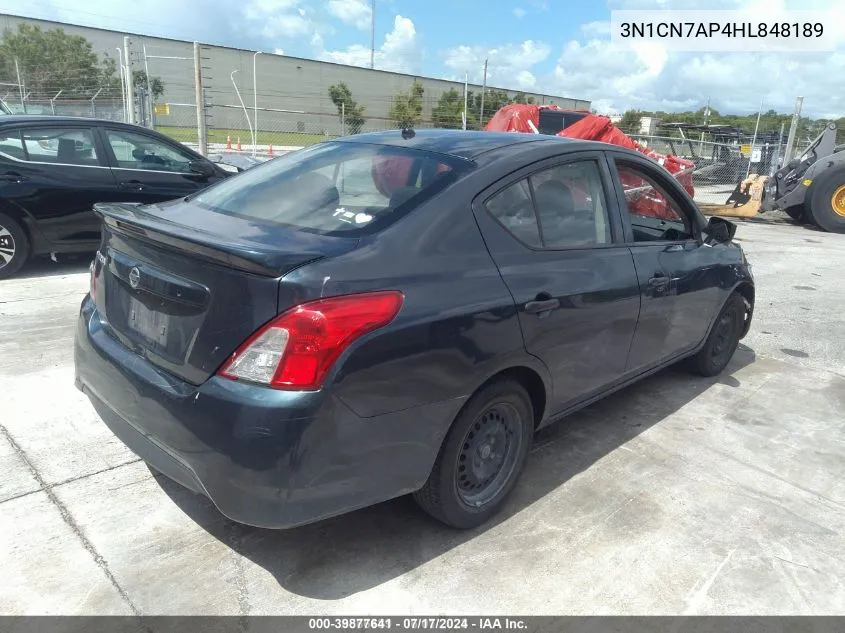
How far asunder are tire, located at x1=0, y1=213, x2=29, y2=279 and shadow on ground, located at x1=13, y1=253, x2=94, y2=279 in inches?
6.7

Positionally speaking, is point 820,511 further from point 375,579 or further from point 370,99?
point 370,99

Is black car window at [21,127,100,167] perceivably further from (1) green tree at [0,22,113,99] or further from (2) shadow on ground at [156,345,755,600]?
(1) green tree at [0,22,113,99]

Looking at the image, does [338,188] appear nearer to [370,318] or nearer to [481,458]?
[370,318]

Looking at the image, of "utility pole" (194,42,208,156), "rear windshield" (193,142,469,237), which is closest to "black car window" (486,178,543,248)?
"rear windshield" (193,142,469,237)

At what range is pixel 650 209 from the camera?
4.08m

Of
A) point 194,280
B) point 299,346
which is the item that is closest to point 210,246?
point 194,280

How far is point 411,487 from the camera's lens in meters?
2.46

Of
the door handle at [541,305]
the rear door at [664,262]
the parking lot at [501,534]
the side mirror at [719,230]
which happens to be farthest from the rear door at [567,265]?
the side mirror at [719,230]

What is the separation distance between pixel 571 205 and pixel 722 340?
2329 mm

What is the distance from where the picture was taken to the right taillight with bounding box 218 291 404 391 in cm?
208

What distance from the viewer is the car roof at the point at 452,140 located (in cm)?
301

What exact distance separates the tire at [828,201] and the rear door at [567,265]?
465 inches

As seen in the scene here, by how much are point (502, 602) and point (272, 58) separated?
6174 cm

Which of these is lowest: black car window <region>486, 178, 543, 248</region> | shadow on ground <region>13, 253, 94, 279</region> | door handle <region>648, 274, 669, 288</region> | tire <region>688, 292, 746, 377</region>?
shadow on ground <region>13, 253, 94, 279</region>
